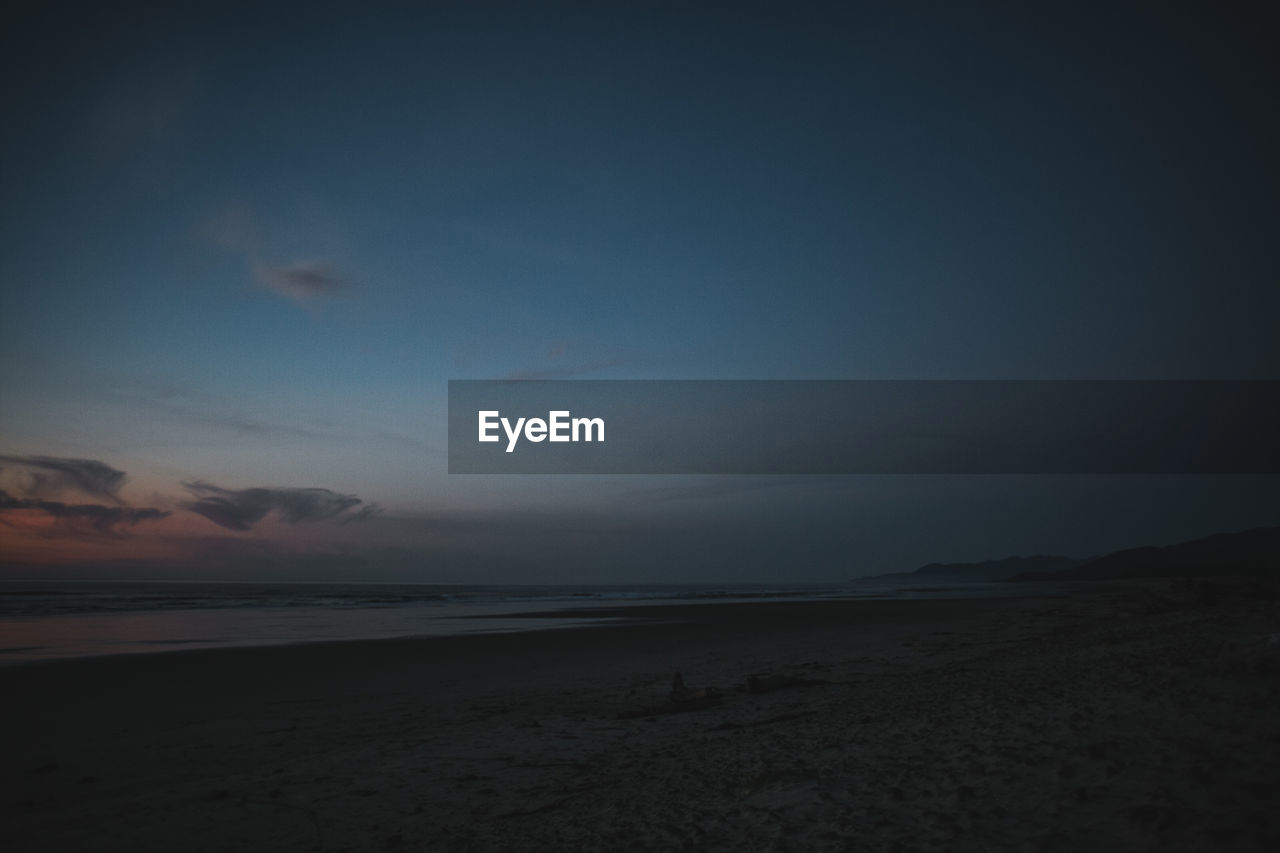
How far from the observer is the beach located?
14.5 ft

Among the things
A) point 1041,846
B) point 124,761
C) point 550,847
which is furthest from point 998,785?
point 124,761

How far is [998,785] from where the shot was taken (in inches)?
186

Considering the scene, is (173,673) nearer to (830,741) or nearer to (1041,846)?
(830,741)

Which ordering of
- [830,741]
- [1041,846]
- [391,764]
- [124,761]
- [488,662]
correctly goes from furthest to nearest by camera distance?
[488,662] < [124,761] < [391,764] < [830,741] < [1041,846]

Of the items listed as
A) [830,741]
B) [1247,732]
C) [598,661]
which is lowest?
[598,661]

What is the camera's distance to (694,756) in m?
6.77

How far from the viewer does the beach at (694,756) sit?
443cm

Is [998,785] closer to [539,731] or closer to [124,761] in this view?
[539,731]

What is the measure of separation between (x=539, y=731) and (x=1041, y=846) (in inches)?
240

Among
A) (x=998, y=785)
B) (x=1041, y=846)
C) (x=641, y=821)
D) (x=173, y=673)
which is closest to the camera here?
(x=1041, y=846)

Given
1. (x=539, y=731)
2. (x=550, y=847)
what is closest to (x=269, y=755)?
(x=539, y=731)

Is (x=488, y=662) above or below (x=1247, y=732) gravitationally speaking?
below

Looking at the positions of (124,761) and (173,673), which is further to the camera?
(173,673)

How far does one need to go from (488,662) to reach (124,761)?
8.40 meters
